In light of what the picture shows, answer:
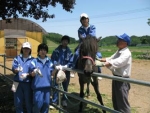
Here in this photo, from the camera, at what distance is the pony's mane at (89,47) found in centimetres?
393

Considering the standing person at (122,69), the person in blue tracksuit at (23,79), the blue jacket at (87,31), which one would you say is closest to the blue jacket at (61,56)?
the blue jacket at (87,31)

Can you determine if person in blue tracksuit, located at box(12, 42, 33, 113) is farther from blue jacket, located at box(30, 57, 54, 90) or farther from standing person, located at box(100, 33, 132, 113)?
standing person, located at box(100, 33, 132, 113)

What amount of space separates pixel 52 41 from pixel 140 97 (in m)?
82.8

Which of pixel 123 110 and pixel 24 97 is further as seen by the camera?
pixel 24 97

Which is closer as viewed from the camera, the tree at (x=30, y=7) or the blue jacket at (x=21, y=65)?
the blue jacket at (x=21, y=65)

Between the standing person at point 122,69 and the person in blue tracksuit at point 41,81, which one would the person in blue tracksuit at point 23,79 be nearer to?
the person in blue tracksuit at point 41,81

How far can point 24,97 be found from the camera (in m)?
4.41

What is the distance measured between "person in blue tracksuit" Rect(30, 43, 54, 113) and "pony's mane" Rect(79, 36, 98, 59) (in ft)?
2.31

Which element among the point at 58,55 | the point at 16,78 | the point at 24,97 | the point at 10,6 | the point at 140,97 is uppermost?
the point at 10,6

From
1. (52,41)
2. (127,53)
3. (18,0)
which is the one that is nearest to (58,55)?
(127,53)

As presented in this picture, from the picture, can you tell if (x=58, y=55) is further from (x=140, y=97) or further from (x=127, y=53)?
(x=140, y=97)

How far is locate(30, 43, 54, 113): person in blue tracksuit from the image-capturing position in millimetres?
4070

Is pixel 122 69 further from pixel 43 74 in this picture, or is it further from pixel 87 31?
pixel 87 31

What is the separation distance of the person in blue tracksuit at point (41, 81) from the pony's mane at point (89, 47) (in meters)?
0.70
